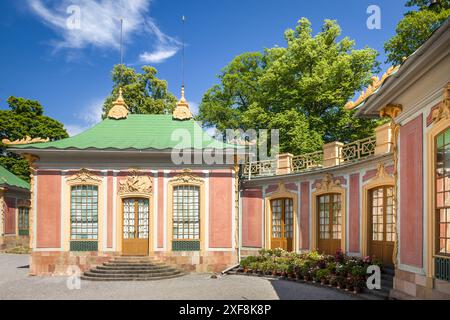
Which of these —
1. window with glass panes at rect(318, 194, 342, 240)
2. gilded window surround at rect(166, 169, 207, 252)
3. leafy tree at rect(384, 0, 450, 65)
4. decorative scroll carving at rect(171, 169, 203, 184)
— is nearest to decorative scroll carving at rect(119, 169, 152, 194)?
gilded window surround at rect(166, 169, 207, 252)

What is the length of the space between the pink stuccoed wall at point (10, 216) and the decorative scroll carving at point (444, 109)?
25.1m

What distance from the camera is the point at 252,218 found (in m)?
17.3

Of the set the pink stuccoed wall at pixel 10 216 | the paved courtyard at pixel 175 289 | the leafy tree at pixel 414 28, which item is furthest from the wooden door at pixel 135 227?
the pink stuccoed wall at pixel 10 216

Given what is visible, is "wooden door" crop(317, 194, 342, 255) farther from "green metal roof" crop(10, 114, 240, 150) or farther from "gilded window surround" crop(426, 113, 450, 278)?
"gilded window surround" crop(426, 113, 450, 278)

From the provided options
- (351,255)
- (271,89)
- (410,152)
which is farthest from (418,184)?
(271,89)

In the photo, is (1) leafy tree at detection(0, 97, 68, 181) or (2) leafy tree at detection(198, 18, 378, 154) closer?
(2) leafy tree at detection(198, 18, 378, 154)

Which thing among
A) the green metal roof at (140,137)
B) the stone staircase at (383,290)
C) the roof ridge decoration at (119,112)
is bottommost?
the stone staircase at (383,290)

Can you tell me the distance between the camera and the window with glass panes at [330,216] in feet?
47.4

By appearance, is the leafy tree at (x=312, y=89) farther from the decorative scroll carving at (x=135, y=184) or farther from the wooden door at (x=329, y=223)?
the decorative scroll carving at (x=135, y=184)

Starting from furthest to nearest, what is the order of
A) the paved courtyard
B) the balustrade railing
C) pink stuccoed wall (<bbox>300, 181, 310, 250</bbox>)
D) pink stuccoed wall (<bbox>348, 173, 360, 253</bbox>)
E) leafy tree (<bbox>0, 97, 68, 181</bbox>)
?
leafy tree (<bbox>0, 97, 68, 181</bbox>) → pink stuccoed wall (<bbox>300, 181, 310, 250</bbox>) → pink stuccoed wall (<bbox>348, 173, 360, 253</bbox>) → the balustrade railing → the paved courtyard

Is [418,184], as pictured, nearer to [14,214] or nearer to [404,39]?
[404,39]

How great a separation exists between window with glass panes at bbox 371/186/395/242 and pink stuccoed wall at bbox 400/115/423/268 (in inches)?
154

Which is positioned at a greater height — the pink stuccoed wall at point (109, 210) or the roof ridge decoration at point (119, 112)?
the roof ridge decoration at point (119, 112)

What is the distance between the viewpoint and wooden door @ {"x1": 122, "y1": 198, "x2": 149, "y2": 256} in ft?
49.7
